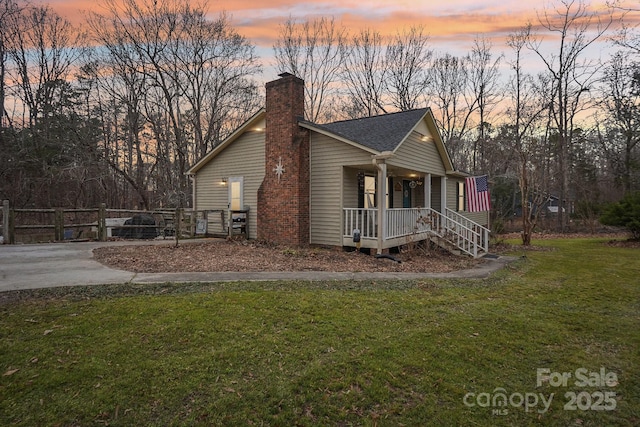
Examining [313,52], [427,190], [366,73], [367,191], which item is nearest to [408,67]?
[366,73]

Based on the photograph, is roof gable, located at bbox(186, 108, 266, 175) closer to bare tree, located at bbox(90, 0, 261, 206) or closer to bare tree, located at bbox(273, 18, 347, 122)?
bare tree, located at bbox(90, 0, 261, 206)

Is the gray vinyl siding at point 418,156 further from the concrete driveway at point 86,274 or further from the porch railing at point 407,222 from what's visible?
the concrete driveway at point 86,274

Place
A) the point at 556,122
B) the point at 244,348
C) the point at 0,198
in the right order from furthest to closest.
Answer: the point at 556,122 → the point at 0,198 → the point at 244,348

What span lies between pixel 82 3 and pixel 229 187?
1433 cm

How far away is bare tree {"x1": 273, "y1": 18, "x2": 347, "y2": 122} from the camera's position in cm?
2477

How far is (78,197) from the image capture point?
20062 mm

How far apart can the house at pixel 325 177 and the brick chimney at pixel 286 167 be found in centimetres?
3

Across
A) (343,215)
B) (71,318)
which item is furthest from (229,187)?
(71,318)

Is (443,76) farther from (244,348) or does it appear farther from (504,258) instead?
(244,348)

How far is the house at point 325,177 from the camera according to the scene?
34.2 feet

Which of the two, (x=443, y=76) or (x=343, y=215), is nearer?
(x=343, y=215)

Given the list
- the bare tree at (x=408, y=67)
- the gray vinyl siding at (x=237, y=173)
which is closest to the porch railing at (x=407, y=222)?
the gray vinyl siding at (x=237, y=173)

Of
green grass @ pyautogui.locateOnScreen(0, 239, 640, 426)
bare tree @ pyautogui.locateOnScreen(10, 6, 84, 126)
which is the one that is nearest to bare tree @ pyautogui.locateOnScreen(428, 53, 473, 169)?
green grass @ pyautogui.locateOnScreen(0, 239, 640, 426)

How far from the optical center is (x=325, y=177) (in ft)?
36.2
